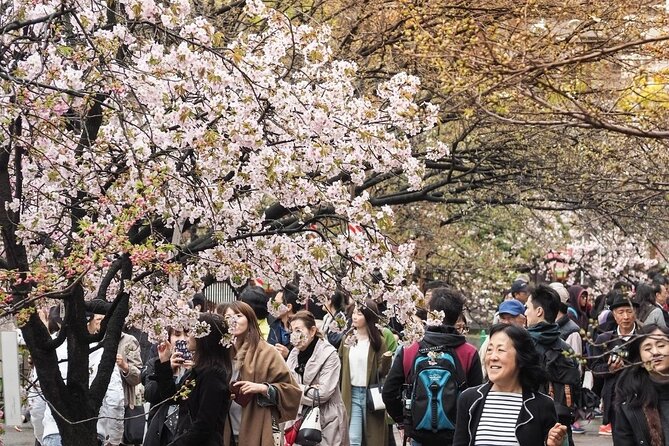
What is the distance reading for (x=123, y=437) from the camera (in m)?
10.8

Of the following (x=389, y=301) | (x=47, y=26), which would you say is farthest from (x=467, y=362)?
(x=47, y=26)

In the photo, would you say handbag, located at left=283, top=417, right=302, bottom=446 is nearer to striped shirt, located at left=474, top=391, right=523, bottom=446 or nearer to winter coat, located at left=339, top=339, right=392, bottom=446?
winter coat, located at left=339, top=339, right=392, bottom=446

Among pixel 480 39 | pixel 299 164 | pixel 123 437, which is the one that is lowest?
pixel 123 437

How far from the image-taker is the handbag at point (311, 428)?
10.1m

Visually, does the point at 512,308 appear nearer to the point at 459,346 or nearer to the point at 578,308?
the point at 459,346

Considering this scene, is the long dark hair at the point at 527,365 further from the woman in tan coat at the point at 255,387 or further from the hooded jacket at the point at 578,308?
the hooded jacket at the point at 578,308

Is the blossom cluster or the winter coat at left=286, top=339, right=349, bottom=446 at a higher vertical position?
the blossom cluster

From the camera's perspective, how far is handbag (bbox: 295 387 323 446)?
1010 centimetres

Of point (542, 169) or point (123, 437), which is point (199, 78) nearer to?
point (123, 437)

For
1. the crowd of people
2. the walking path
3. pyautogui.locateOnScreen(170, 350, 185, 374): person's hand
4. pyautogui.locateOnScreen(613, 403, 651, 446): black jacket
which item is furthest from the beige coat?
pyautogui.locateOnScreen(613, 403, 651, 446): black jacket

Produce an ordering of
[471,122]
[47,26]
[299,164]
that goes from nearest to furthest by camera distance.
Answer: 1. [47,26]
2. [299,164]
3. [471,122]

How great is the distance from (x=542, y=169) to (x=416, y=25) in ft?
11.5

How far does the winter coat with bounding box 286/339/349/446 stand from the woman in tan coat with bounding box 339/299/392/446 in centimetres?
75

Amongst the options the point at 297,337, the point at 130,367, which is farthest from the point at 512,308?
the point at 130,367
